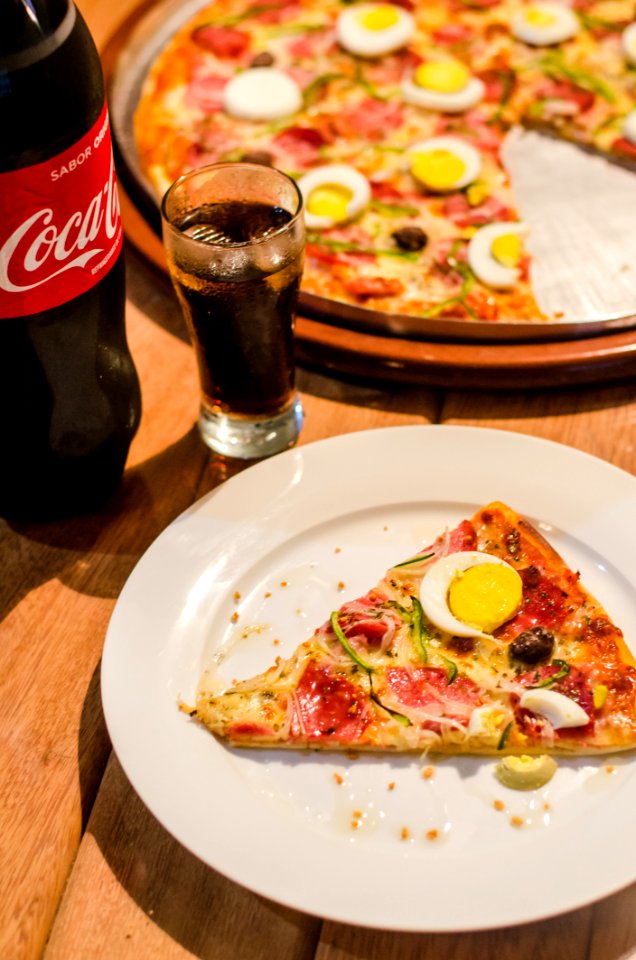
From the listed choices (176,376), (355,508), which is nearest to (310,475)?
(355,508)

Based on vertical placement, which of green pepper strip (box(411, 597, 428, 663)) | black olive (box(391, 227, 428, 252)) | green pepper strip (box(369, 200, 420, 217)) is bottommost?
green pepper strip (box(369, 200, 420, 217))

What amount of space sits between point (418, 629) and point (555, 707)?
236 mm

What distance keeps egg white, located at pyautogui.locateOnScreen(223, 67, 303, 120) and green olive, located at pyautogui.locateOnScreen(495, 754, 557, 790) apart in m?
2.08

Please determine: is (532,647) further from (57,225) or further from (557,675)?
(57,225)

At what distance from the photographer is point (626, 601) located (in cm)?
164

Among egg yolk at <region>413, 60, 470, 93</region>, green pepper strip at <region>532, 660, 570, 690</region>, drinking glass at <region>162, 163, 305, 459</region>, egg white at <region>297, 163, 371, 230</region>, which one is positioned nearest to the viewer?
green pepper strip at <region>532, 660, 570, 690</region>

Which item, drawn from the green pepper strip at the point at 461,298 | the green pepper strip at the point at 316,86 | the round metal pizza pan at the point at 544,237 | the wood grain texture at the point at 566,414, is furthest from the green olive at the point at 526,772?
the green pepper strip at the point at 316,86

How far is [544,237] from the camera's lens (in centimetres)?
257

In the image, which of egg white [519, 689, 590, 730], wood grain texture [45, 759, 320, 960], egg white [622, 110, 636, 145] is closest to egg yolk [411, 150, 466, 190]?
egg white [622, 110, 636, 145]

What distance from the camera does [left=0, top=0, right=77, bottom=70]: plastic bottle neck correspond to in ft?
4.50

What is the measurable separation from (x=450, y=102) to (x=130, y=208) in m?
1.03

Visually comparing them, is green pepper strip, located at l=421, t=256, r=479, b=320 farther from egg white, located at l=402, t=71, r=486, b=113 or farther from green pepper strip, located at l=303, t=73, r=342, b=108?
green pepper strip, located at l=303, t=73, r=342, b=108

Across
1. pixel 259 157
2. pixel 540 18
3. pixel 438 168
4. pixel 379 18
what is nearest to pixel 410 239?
pixel 438 168

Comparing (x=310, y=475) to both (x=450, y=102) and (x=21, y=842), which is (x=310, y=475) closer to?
(x=21, y=842)
